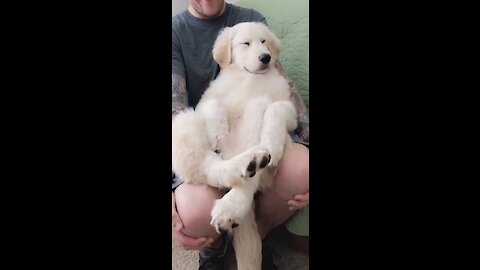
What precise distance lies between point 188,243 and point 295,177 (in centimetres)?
31

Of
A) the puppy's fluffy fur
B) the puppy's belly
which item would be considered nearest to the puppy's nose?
the puppy's fluffy fur

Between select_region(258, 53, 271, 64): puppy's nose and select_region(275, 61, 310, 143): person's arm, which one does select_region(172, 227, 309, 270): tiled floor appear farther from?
select_region(258, 53, 271, 64): puppy's nose

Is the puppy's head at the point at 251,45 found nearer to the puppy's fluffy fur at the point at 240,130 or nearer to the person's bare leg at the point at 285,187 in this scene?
the puppy's fluffy fur at the point at 240,130

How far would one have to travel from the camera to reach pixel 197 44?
3.39ft

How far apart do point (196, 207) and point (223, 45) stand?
41 centimetres

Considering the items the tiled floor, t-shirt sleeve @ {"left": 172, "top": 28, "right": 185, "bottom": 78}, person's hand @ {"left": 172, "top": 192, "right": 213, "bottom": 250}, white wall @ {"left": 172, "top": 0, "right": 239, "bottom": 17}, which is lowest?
the tiled floor

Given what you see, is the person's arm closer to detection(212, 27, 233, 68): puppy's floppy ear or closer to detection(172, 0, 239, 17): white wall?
detection(212, 27, 233, 68): puppy's floppy ear

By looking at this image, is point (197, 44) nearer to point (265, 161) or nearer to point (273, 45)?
point (273, 45)

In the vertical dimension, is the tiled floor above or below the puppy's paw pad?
below

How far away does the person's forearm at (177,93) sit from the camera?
1025 mm

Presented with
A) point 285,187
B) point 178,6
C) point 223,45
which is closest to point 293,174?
point 285,187

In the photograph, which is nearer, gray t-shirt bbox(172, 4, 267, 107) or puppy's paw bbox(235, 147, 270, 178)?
puppy's paw bbox(235, 147, 270, 178)

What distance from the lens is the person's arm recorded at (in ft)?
3.34
